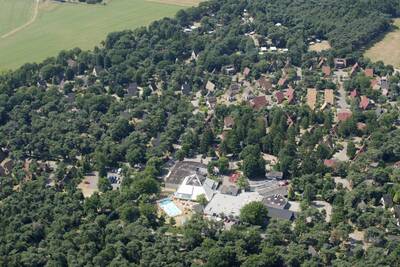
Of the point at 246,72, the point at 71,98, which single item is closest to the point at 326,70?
the point at 246,72

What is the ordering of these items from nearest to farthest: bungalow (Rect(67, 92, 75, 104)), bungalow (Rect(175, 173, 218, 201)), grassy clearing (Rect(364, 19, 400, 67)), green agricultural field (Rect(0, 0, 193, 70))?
bungalow (Rect(175, 173, 218, 201)) → bungalow (Rect(67, 92, 75, 104)) → grassy clearing (Rect(364, 19, 400, 67)) → green agricultural field (Rect(0, 0, 193, 70))

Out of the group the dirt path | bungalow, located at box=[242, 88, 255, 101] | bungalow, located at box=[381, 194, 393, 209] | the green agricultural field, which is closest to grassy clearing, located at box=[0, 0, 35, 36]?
the green agricultural field

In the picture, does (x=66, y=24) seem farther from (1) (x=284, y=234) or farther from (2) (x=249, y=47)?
(1) (x=284, y=234)

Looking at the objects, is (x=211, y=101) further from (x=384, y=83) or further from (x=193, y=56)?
(x=384, y=83)

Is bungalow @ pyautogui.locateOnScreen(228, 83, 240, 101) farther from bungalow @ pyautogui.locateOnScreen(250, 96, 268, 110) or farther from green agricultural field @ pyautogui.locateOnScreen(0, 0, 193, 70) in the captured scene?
green agricultural field @ pyautogui.locateOnScreen(0, 0, 193, 70)

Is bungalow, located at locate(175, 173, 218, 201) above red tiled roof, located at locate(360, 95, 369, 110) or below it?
→ above

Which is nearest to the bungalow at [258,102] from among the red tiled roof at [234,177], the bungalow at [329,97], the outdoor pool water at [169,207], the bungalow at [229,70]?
the bungalow at [329,97]

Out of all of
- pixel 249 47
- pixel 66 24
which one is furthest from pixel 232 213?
pixel 66 24
